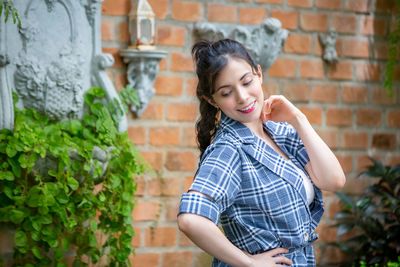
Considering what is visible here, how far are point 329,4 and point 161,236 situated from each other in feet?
4.60

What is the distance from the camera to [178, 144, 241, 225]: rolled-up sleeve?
4.34ft

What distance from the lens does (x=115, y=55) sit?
2.49m

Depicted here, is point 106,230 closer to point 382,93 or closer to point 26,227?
point 26,227

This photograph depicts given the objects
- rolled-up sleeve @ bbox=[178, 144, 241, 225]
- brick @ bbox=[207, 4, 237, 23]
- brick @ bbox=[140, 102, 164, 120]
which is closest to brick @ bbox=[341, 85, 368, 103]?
brick @ bbox=[207, 4, 237, 23]

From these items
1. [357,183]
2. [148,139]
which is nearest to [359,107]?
[357,183]

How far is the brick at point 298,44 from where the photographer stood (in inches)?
111

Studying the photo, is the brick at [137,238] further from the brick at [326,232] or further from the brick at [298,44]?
the brick at [298,44]

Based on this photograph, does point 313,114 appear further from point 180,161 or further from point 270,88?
point 180,161

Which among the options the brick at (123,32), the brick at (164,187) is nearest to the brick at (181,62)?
the brick at (123,32)

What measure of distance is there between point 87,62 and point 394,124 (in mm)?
1664

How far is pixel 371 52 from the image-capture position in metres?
3.00

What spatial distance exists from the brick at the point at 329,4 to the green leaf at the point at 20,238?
1.76m

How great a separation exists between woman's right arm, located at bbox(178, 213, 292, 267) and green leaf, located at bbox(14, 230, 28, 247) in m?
0.94

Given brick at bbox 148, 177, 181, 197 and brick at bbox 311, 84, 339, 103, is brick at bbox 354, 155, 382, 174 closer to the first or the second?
brick at bbox 311, 84, 339, 103
